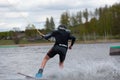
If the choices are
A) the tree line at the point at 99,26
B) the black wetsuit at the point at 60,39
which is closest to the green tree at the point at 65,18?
the tree line at the point at 99,26

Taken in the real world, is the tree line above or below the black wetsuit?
below

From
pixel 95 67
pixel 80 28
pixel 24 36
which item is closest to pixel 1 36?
pixel 24 36

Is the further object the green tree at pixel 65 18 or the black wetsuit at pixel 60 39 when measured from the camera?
the green tree at pixel 65 18

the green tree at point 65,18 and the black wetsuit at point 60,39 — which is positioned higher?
the black wetsuit at point 60,39

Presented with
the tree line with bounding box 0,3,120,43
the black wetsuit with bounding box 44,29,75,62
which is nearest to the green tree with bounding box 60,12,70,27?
the tree line with bounding box 0,3,120,43

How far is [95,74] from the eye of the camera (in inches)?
714

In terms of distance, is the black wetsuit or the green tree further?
the green tree

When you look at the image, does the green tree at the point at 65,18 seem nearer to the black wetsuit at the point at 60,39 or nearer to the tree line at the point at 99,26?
the tree line at the point at 99,26

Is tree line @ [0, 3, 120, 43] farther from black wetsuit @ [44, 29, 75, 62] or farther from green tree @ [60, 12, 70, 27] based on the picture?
black wetsuit @ [44, 29, 75, 62]

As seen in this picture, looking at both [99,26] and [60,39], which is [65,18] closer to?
[99,26]

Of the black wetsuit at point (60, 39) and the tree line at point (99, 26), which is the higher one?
the black wetsuit at point (60, 39)

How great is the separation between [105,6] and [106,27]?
2207 cm

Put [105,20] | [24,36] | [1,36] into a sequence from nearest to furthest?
1. [105,20]
2. [24,36]
3. [1,36]

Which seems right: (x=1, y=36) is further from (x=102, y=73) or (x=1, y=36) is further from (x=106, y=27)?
(x=102, y=73)
